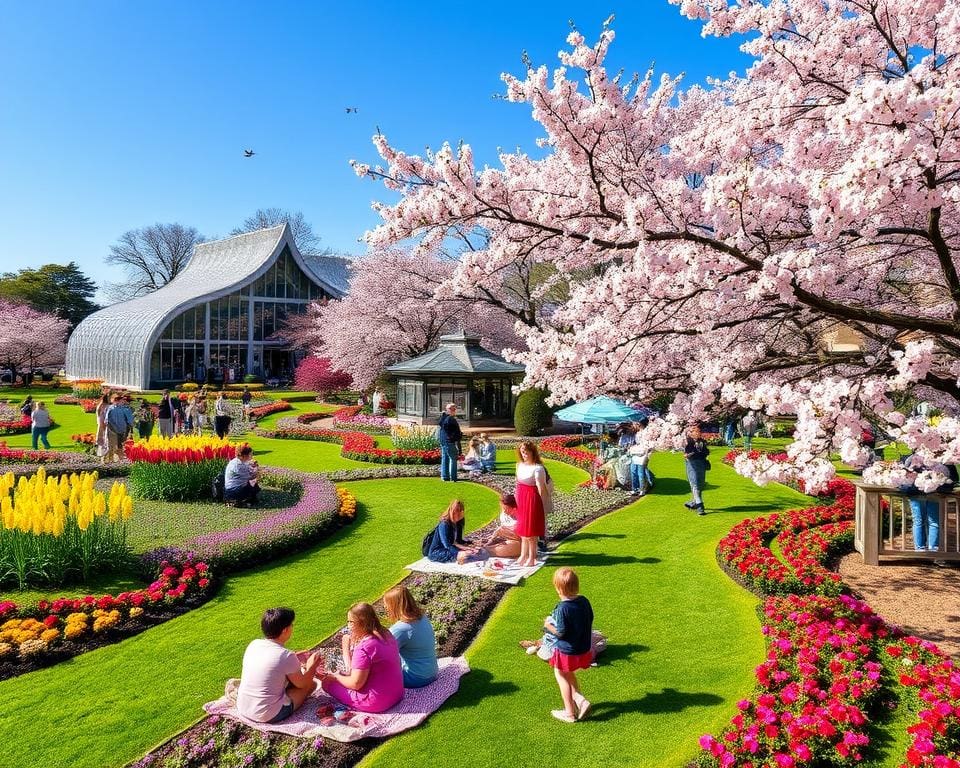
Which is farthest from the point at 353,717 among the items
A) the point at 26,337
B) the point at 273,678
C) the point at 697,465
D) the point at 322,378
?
the point at 26,337

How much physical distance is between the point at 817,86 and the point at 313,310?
157ft

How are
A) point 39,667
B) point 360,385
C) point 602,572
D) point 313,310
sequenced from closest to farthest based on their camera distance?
point 39,667, point 602,572, point 360,385, point 313,310

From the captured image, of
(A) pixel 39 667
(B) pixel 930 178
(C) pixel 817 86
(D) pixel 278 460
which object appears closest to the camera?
(B) pixel 930 178

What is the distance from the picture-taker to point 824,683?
19.7ft

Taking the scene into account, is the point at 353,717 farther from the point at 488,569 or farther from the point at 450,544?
the point at 450,544

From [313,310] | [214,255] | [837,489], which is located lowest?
[837,489]

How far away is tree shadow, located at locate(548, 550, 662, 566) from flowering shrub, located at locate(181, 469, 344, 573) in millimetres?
3954

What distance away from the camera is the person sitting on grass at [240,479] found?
1284 centimetres

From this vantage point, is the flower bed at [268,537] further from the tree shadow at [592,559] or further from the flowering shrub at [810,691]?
the flowering shrub at [810,691]

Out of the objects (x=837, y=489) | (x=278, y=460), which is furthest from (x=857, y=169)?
(x=278, y=460)

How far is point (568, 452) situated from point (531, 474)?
10404mm

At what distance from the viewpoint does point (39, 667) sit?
661 centimetres

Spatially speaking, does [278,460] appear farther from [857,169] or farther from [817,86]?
[857,169]

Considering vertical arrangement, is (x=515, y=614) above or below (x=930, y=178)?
below
